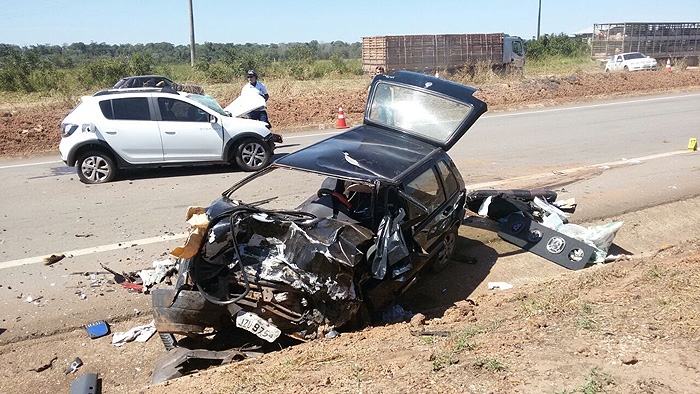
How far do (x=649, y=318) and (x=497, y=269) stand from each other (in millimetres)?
2912

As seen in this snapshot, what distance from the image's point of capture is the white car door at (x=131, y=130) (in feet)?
37.7

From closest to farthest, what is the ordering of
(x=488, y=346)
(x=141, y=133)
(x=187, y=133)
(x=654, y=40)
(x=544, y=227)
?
(x=488, y=346) → (x=544, y=227) → (x=141, y=133) → (x=187, y=133) → (x=654, y=40)

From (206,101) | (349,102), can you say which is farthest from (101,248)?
(349,102)

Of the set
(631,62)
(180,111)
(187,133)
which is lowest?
(187,133)

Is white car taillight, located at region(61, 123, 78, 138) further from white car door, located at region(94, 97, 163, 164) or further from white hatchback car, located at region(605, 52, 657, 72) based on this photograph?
white hatchback car, located at region(605, 52, 657, 72)

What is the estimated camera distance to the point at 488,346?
14.8 feet

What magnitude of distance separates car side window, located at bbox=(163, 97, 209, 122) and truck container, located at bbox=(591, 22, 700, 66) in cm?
3638

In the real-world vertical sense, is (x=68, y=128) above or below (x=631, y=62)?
below

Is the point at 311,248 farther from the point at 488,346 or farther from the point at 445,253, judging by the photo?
the point at 445,253

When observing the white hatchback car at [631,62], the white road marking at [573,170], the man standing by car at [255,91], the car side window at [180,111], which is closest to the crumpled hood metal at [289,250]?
the white road marking at [573,170]

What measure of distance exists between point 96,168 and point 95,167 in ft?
0.09

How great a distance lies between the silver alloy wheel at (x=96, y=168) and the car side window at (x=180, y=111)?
137 centimetres

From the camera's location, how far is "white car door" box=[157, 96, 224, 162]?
11.7 metres

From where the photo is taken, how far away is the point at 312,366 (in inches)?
182
